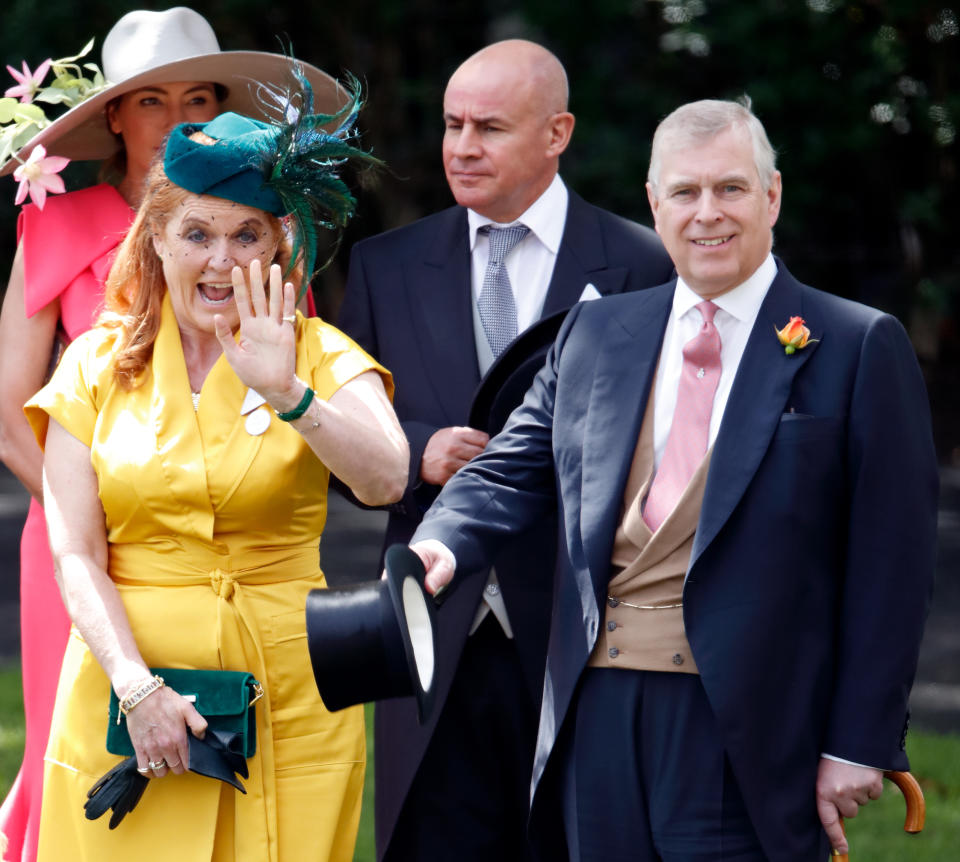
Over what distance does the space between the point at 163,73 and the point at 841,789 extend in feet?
7.96

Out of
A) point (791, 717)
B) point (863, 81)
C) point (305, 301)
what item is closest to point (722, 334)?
point (791, 717)

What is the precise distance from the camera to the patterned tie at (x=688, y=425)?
9.33ft

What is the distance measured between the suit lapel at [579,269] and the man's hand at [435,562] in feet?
3.27

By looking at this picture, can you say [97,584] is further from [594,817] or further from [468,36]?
[468,36]

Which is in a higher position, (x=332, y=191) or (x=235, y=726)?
(x=332, y=191)

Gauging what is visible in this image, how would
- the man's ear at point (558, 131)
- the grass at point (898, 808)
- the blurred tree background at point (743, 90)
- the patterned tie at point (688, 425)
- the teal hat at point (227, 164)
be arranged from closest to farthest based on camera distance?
the patterned tie at point (688, 425)
the teal hat at point (227, 164)
the man's ear at point (558, 131)
the grass at point (898, 808)
the blurred tree background at point (743, 90)

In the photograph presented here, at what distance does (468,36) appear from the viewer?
13.1 m

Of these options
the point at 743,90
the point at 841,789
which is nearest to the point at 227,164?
the point at 841,789

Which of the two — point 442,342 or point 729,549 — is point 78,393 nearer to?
point 442,342

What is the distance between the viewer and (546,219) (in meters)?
3.83

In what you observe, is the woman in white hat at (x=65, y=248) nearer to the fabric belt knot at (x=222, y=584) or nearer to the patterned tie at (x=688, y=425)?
the fabric belt knot at (x=222, y=584)

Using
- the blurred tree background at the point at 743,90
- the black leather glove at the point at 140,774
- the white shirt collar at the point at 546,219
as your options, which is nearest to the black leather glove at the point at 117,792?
the black leather glove at the point at 140,774

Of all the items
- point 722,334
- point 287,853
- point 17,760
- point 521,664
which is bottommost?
point 17,760

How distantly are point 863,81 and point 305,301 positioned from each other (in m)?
8.98
